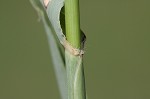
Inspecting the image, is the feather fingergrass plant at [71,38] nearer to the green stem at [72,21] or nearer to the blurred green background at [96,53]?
the green stem at [72,21]

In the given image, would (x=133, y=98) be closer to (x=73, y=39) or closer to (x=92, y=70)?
(x=92, y=70)

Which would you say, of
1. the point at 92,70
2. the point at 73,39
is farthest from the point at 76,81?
the point at 92,70

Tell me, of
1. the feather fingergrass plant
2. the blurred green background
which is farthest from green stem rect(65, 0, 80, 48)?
the blurred green background

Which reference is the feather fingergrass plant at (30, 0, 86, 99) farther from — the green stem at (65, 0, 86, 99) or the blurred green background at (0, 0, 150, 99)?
the blurred green background at (0, 0, 150, 99)

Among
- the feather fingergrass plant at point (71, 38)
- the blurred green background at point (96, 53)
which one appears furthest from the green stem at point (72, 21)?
the blurred green background at point (96, 53)

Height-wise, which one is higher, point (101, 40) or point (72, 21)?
point (101, 40)

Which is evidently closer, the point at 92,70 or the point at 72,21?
the point at 72,21

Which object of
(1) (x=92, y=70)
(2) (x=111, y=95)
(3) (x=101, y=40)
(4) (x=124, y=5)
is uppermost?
(4) (x=124, y=5)
